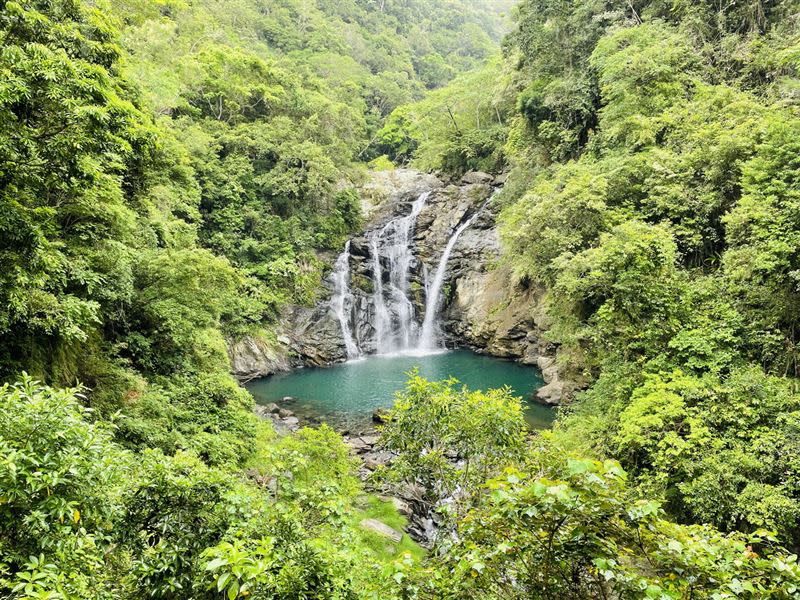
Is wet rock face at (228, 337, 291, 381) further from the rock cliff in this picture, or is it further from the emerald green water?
the emerald green water

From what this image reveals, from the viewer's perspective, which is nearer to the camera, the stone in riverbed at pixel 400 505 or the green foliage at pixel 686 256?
the green foliage at pixel 686 256

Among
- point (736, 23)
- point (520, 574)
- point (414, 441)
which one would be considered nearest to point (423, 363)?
point (414, 441)

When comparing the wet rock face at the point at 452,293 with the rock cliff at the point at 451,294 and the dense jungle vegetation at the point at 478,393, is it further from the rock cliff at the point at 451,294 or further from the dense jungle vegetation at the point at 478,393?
the dense jungle vegetation at the point at 478,393

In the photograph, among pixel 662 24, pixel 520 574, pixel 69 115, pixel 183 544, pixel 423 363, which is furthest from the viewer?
pixel 423 363

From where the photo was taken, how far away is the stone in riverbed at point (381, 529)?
9.28m

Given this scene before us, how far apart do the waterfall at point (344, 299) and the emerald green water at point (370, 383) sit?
142cm

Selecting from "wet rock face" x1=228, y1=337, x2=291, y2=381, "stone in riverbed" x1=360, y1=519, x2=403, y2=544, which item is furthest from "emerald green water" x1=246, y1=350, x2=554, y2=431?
"stone in riverbed" x1=360, y1=519, x2=403, y2=544

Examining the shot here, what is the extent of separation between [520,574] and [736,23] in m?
22.1

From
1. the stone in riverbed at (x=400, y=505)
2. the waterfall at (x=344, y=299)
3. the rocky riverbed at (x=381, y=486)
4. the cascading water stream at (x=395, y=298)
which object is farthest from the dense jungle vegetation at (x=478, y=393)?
the cascading water stream at (x=395, y=298)

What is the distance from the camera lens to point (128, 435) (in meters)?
8.20

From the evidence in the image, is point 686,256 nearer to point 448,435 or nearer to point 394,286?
point 448,435

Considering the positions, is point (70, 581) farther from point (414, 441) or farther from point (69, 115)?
point (69, 115)

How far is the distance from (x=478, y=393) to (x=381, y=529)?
4.43 metres

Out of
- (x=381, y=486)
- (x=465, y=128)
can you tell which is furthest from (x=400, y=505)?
(x=465, y=128)
